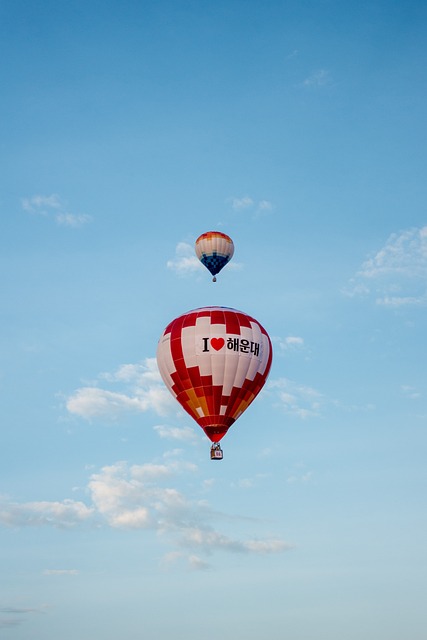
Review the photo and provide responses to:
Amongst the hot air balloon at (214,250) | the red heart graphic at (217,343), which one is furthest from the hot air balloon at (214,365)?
the hot air balloon at (214,250)

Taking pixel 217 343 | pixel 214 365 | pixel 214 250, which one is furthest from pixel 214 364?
pixel 214 250

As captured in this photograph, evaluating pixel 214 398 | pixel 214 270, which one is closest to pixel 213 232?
pixel 214 270

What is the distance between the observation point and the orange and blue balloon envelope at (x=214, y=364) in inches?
2355

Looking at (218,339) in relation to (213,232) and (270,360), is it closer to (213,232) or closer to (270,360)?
(270,360)

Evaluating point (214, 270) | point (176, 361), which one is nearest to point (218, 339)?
point (176, 361)

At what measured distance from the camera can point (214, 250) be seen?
66.4 meters

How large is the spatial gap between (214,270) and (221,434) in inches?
459

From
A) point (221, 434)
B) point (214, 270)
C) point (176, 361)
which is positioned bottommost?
point (221, 434)

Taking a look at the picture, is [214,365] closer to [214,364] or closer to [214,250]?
[214,364]

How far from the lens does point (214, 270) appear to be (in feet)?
219

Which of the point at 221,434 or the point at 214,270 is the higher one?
the point at 214,270

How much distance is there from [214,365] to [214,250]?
9.62 meters

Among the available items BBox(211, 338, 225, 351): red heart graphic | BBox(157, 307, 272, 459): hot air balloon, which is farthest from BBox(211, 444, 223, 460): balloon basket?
BBox(211, 338, 225, 351): red heart graphic

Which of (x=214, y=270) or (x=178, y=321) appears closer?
(x=178, y=321)
